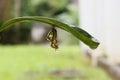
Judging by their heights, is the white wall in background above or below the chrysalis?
above

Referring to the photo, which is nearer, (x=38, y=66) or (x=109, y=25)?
(x=109, y=25)

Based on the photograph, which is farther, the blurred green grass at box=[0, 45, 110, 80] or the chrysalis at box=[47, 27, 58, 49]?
the blurred green grass at box=[0, 45, 110, 80]

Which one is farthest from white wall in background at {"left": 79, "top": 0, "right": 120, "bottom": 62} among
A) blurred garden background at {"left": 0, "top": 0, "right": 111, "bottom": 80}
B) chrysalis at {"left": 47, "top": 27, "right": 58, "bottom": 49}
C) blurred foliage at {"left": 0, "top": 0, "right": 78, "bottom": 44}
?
blurred foliage at {"left": 0, "top": 0, "right": 78, "bottom": 44}

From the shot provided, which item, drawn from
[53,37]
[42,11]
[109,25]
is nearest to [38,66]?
[109,25]

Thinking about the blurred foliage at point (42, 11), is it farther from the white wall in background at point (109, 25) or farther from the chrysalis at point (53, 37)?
the chrysalis at point (53, 37)

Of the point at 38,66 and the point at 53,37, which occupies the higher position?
the point at 38,66

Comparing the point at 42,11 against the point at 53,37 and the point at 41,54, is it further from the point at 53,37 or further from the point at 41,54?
the point at 53,37

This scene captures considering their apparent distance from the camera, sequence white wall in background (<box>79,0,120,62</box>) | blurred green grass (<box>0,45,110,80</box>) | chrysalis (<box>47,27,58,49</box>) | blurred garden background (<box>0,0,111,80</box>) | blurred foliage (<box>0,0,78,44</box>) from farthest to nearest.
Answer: blurred foliage (<box>0,0,78,44</box>), blurred garden background (<box>0,0,111,80</box>), blurred green grass (<box>0,45,110,80</box>), white wall in background (<box>79,0,120,62</box>), chrysalis (<box>47,27,58,49</box>)

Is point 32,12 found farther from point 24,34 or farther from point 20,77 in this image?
point 20,77

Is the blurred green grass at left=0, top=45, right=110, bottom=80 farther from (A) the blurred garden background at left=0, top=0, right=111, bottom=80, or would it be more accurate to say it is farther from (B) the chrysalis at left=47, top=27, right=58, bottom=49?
(B) the chrysalis at left=47, top=27, right=58, bottom=49
